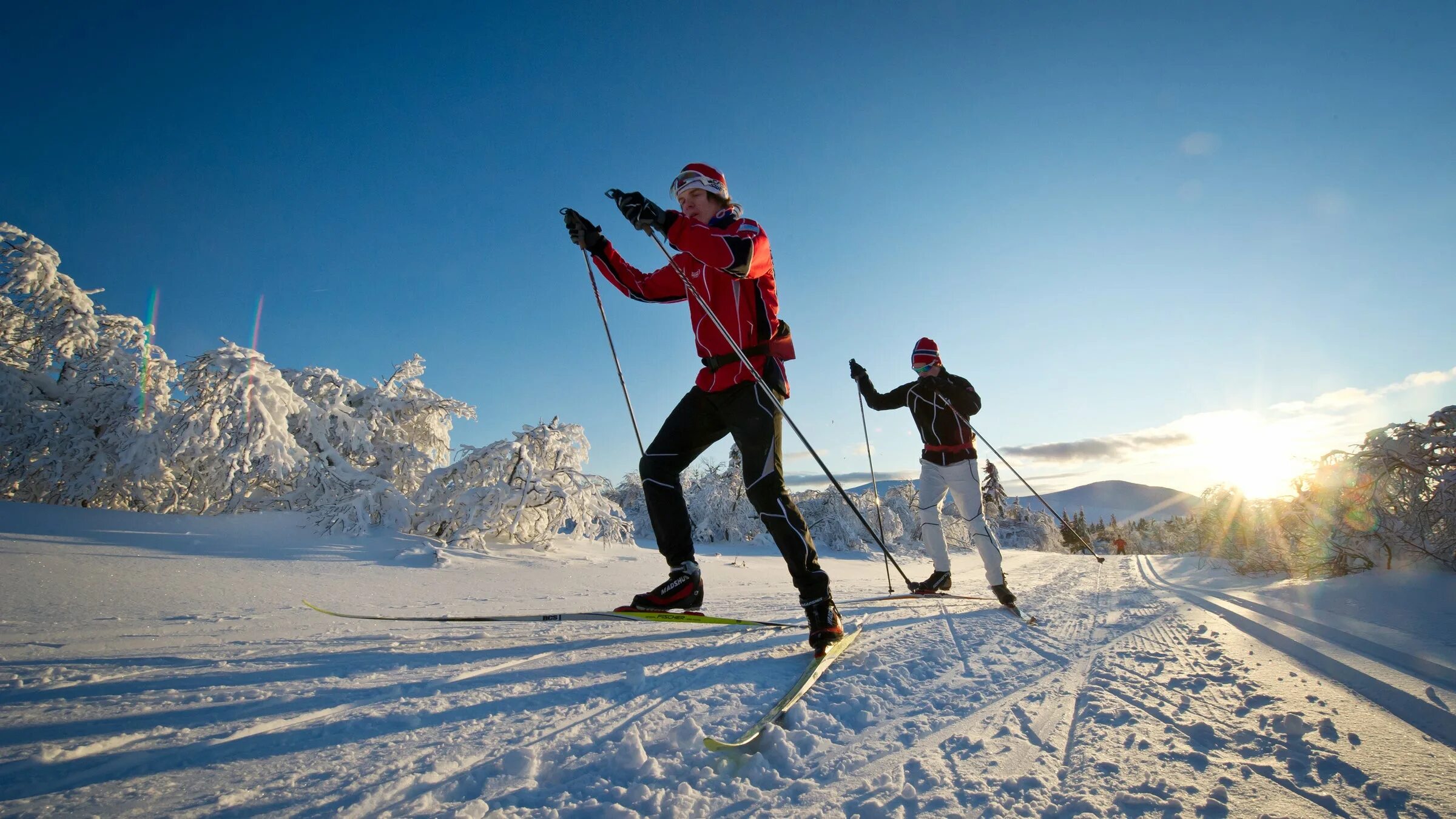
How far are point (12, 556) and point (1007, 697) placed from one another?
263 inches

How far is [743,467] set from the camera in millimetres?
2684

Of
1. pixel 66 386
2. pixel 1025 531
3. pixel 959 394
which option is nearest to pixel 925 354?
pixel 959 394

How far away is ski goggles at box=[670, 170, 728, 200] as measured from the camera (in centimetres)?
273

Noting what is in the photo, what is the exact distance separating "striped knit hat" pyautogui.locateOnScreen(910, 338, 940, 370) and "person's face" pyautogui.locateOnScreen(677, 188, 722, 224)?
9.77ft

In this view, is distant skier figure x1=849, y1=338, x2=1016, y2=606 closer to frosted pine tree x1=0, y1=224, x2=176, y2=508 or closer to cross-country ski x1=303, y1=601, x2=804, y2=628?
cross-country ski x1=303, y1=601, x2=804, y2=628

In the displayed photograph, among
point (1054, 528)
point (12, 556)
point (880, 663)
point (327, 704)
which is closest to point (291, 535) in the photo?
point (12, 556)

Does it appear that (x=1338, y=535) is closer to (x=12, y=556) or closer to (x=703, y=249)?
(x=703, y=249)

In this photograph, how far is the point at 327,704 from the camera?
1.33 m

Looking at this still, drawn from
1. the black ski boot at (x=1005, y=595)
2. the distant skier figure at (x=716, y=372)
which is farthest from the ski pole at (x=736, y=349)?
the black ski boot at (x=1005, y=595)

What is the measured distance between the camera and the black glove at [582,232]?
2908 millimetres

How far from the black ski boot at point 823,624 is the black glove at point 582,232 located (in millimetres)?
2190

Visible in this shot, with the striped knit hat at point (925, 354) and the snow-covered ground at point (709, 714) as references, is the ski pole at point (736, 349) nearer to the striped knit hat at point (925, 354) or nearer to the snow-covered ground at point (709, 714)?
the snow-covered ground at point (709, 714)

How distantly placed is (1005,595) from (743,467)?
2.15 metres

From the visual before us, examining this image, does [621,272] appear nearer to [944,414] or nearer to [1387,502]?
[944,414]
